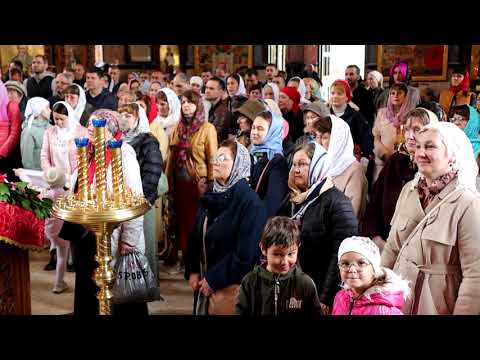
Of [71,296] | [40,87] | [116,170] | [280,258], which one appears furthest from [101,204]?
[40,87]

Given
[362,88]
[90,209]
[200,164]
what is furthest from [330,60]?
[90,209]

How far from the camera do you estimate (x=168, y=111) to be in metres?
5.54

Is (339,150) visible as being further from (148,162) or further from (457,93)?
(457,93)

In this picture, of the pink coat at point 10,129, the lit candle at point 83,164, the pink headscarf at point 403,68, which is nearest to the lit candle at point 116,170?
the lit candle at point 83,164

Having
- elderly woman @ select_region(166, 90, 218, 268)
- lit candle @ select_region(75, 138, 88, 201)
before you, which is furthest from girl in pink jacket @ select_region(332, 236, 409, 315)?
elderly woman @ select_region(166, 90, 218, 268)

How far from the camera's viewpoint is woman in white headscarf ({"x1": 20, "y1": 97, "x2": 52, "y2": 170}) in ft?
18.5

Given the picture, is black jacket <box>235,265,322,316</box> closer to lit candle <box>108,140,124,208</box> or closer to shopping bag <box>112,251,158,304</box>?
lit candle <box>108,140,124,208</box>

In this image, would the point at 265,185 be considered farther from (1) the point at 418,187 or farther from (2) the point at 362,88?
(2) the point at 362,88

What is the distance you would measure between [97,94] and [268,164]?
314 centimetres

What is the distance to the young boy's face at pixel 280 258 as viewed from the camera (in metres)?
2.74

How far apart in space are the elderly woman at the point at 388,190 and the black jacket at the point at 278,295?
1219 mm

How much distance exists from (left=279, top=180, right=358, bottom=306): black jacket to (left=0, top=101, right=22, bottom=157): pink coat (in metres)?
3.60

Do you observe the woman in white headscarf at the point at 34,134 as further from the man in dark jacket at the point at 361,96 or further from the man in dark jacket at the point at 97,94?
the man in dark jacket at the point at 361,96
